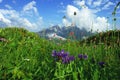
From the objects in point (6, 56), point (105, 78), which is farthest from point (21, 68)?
point (105, 78)

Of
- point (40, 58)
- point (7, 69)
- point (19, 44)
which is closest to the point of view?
point (7, 69)

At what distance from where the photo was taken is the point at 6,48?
6285mm

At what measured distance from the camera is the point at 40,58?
19.6 feet

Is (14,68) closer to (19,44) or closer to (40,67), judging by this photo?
(40,67)

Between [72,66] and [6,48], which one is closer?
[72,66]

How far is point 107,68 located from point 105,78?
1.25ft

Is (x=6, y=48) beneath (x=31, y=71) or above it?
above

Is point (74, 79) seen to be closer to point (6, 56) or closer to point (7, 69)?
point (7, 69)

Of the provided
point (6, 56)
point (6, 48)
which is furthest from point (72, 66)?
point (6, 48)

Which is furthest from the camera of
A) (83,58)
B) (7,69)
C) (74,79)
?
(83,58)

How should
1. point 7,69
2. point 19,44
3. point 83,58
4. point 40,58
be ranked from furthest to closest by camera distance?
point 19,44 < point 40,58 < point 83,58 < point 7,69

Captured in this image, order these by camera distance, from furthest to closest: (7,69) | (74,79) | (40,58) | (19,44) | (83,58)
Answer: (19,44) → (40,58) → (83,58) → (7,69) → (74,79)

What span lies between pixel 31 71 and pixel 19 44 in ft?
6.57

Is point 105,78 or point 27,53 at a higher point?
point 27,53
